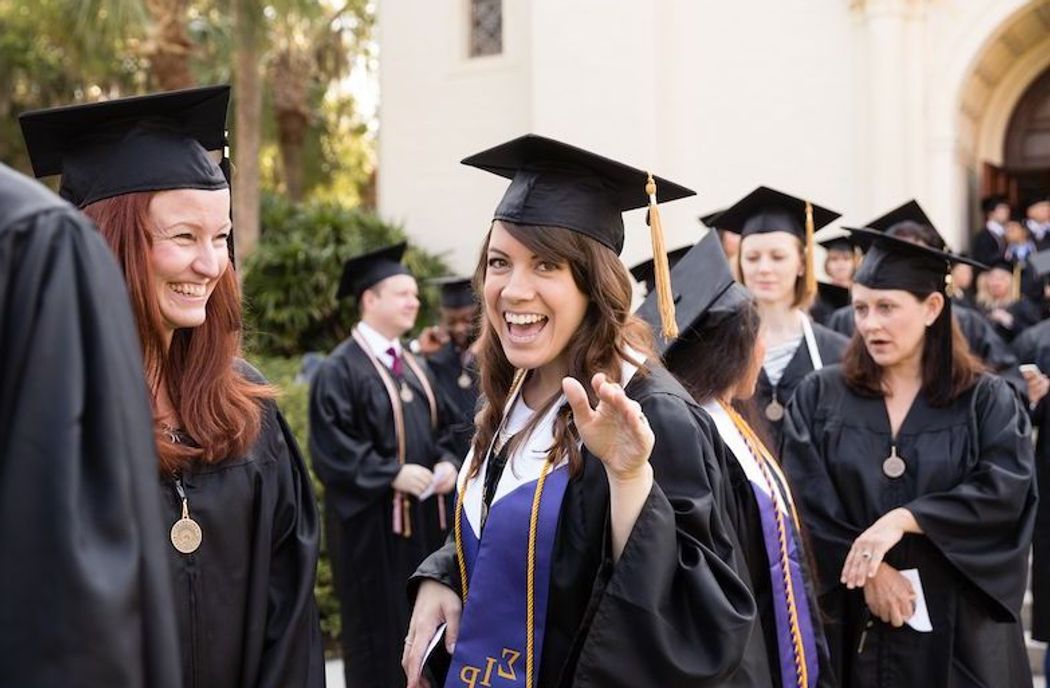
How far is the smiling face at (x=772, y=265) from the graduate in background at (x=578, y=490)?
2589mm

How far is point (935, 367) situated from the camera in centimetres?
416

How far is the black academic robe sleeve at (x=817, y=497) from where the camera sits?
4078 millimetres

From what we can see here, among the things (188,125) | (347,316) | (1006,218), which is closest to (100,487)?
(188,125)

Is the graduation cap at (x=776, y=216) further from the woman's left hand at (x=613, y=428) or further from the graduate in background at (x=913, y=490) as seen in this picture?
the woman's left hand at (x=613, y=428)

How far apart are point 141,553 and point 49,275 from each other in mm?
338

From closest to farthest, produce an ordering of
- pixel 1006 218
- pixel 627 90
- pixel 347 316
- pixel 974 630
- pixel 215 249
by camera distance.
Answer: pixel 215 249
pixel 974 630
pixel 1006 218
pixel 627 90
pixel 347 316

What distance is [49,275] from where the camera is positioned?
1399mm

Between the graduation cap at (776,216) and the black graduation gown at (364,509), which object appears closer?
the graduation cap at (776,216)

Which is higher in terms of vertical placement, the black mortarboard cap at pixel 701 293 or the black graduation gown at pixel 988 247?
the black graduation gown at pixel 988 247

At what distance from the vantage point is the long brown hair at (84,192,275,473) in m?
2.48

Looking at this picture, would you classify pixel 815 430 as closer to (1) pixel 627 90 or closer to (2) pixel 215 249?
(2) pixel 215 249

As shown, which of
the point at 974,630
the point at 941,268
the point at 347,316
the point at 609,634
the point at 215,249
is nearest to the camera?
the point at 609,634

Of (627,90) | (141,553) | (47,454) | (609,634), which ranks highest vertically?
(627,90)

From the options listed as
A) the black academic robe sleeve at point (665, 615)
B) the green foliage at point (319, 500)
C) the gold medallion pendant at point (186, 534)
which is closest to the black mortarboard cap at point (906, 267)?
the black academic robe sleeve at point (665, 615)
